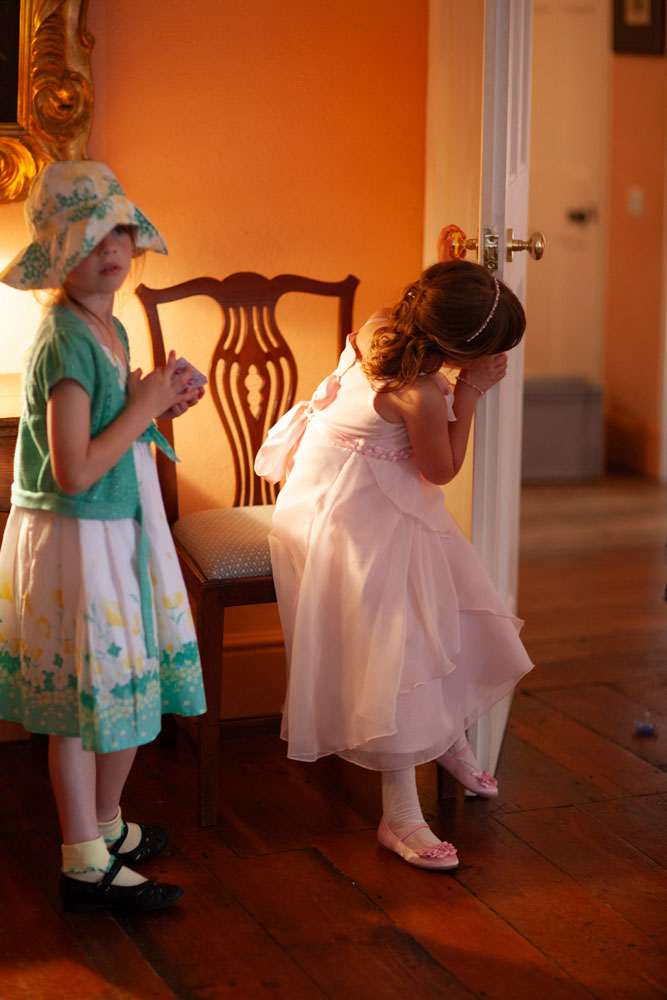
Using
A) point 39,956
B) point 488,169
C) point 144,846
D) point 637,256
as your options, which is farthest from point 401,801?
point 637,256

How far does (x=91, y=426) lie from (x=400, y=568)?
613 millimetres

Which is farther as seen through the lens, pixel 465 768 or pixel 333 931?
pixel 465 768

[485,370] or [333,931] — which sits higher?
[485,370]

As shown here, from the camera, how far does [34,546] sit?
1835 mm

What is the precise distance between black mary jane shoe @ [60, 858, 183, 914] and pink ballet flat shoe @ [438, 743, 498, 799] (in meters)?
0.61

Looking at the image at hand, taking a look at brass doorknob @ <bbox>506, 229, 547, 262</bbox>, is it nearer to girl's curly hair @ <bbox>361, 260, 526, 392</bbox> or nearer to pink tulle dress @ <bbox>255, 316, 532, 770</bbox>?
girl's curly hair @ <bbox>361, 260, 526, 392</bbox>

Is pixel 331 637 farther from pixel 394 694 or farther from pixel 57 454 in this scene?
pixel 57 454

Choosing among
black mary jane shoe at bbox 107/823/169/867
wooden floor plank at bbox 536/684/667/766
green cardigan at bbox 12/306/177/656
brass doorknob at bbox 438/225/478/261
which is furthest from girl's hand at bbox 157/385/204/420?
wooden floor plank at bbox 536/684/667/766

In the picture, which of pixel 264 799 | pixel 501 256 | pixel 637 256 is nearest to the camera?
pixel 501 256

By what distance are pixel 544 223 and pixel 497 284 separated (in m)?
3.50

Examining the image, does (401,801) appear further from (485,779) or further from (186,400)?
(186,400)

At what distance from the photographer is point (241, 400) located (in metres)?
2.61

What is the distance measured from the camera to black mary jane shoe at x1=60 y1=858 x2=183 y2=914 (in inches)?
76.9

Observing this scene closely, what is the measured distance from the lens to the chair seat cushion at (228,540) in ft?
7.41
